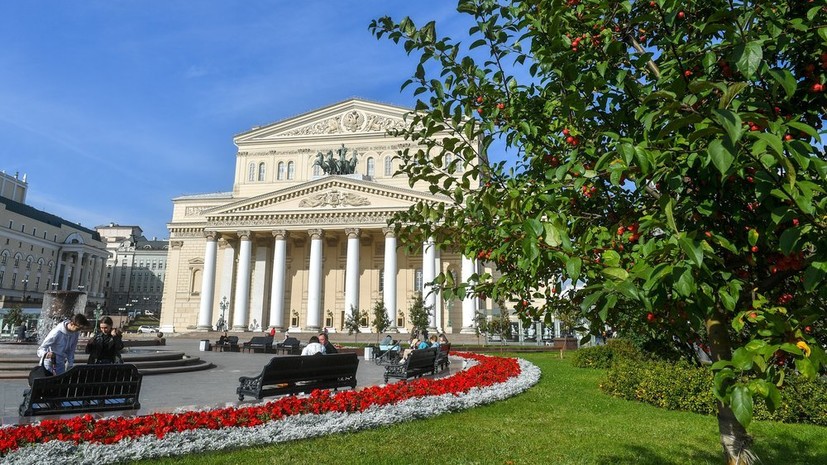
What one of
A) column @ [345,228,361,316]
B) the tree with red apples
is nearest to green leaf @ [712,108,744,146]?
the tree with red apples

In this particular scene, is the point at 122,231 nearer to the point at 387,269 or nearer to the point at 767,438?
the point at 387,269

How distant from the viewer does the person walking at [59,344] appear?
842 centimetres

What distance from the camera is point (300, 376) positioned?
36.0 feet

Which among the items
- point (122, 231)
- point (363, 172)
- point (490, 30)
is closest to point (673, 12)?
point (490, 30)

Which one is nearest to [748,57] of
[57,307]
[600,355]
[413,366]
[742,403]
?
[742,403]

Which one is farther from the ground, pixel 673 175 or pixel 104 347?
pixel 673 175

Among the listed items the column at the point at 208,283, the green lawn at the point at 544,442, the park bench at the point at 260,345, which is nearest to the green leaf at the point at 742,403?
the green lawn at the point at 544,442

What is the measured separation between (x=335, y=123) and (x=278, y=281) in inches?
731

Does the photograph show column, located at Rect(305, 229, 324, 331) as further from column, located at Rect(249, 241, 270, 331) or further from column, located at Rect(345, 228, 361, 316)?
column, located at Rect(249, 241, 270, 331)

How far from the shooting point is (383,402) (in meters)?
9.38

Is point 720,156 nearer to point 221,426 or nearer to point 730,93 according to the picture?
point 730,93

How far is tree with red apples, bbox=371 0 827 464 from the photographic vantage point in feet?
6.31

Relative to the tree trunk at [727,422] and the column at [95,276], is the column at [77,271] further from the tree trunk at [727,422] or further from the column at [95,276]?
the tree trunk at [727,422]

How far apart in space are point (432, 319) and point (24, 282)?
70.8 metres
